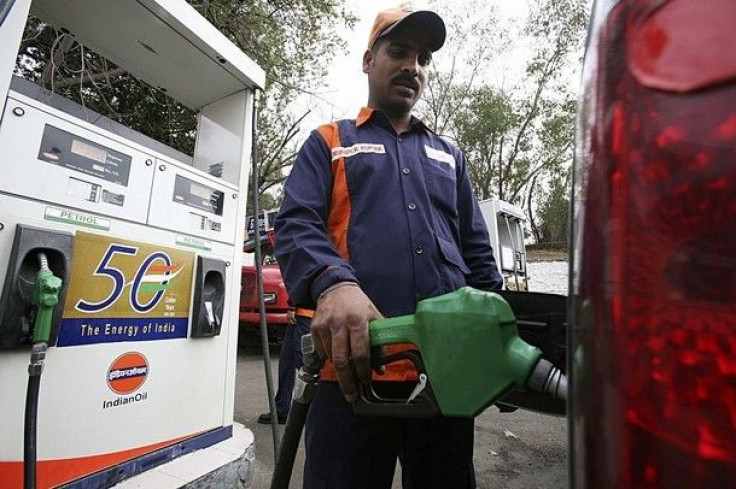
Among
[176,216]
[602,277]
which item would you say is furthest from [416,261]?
[176,216]

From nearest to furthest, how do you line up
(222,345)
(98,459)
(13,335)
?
1. (13,335)
2. (98,459)
3. (222,345)

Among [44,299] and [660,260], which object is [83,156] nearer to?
[44,299]

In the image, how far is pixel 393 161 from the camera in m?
1.52

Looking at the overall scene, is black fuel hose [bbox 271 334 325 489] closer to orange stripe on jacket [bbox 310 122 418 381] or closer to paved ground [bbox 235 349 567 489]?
orange stripe on jacket [bbox 310 122 418 381]

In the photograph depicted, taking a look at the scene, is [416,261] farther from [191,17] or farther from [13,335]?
[191,17]

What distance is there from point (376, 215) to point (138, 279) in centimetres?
101

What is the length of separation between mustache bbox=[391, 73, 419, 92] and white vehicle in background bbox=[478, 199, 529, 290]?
611 cm

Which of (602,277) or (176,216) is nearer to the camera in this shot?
(602,277)

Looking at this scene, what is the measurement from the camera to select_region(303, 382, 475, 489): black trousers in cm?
126

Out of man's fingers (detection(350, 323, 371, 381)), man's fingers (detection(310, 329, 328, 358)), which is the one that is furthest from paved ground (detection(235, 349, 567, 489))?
man's fingers (detection(350, 323, 371, 381))

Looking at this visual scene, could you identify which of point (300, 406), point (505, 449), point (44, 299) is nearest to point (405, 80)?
point (300, 406)

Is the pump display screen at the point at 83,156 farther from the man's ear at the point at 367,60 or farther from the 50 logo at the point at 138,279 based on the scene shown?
the man's ear at the point at 367,60

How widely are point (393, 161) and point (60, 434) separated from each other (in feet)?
4.70

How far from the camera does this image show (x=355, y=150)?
1.48m
